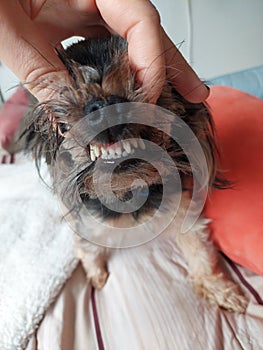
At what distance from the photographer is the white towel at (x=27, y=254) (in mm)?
953

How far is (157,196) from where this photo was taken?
35.6 inches

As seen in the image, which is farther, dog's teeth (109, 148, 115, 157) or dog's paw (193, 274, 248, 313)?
dog's paw (193, 274, 248, 313)

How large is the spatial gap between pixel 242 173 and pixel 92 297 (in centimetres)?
47

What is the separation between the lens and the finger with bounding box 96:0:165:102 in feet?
2.09

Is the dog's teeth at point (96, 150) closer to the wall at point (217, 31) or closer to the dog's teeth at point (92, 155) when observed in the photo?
the dog's teeth at point (92, 155)

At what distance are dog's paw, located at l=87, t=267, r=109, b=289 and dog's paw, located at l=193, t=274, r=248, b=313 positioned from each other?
225 mm

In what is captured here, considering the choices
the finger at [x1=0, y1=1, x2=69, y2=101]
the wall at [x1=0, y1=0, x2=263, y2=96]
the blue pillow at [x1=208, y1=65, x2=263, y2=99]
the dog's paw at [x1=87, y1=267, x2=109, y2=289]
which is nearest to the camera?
the finger at [x1=0, y1=1, x2=69, y2=101]

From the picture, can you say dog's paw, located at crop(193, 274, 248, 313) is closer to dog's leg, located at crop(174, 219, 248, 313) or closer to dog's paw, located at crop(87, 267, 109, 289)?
dog's leg, located at crop(174, 219, 248, 313)

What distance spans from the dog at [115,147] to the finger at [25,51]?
0.04 meters

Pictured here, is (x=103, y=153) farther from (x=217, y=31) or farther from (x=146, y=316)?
(x=217, y=31)

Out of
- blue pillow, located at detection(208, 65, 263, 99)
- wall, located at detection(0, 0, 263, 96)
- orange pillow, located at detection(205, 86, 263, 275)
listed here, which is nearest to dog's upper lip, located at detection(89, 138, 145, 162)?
orange pillow, located at detection(205, 86, 263, 275)

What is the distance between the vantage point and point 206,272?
1.06 m

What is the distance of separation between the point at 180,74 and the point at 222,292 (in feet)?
1.77

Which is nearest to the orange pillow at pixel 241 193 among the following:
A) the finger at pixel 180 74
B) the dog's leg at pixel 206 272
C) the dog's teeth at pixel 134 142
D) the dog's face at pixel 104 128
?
the dog's leg at pixel 206 272
